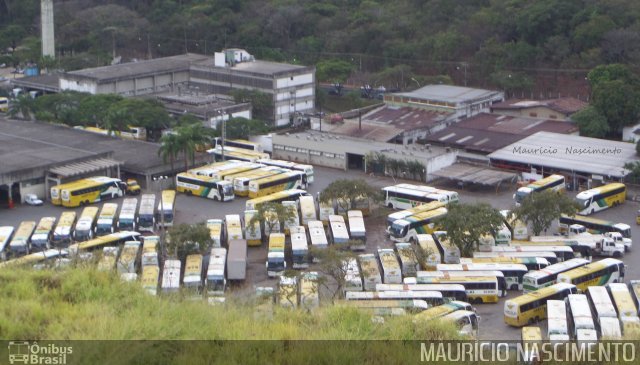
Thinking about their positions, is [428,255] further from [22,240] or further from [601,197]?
[22,240]

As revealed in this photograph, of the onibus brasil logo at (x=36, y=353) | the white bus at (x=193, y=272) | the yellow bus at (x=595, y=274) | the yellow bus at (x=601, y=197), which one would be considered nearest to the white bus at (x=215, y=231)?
the white bus at (x=193, y=272)

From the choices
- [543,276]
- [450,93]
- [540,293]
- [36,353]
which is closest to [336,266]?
[540,293]

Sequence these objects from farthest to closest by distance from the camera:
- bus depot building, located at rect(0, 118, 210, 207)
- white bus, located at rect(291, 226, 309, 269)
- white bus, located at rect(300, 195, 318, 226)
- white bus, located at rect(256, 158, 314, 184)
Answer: white bus, located at rect(256, 158, 314, 184) < bus depot building, located at rect(0, 118, 210, 207) < white bus, located at rect(300, 195, 318, 226) < white bus, located at rect(291, 226, 309, 269)

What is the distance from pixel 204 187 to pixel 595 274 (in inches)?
180

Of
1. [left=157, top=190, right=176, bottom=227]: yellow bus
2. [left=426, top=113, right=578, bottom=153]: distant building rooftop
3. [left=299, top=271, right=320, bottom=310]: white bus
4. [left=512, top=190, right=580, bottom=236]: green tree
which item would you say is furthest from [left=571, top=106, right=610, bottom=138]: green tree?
[left=299, top=271, right=320, bottom=310]: white bus

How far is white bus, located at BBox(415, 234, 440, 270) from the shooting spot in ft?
26.3

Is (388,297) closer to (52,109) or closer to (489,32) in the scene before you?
(52,109)

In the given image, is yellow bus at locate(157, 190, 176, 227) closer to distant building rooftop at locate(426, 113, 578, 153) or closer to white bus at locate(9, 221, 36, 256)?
white bus at locate(9, 221, 36, 256)

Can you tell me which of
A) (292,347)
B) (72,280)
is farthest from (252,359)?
(72,280)

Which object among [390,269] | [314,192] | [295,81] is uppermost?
[295,81]

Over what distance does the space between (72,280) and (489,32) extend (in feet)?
46.2

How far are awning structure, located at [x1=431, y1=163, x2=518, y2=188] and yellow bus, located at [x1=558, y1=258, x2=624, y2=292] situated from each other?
9.79 feet

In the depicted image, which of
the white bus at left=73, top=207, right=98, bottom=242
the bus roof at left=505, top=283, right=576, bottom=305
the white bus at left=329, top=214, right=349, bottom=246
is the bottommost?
the white bus at left=73, top=207, right=98, bottom=242

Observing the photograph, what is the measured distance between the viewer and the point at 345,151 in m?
11.9
